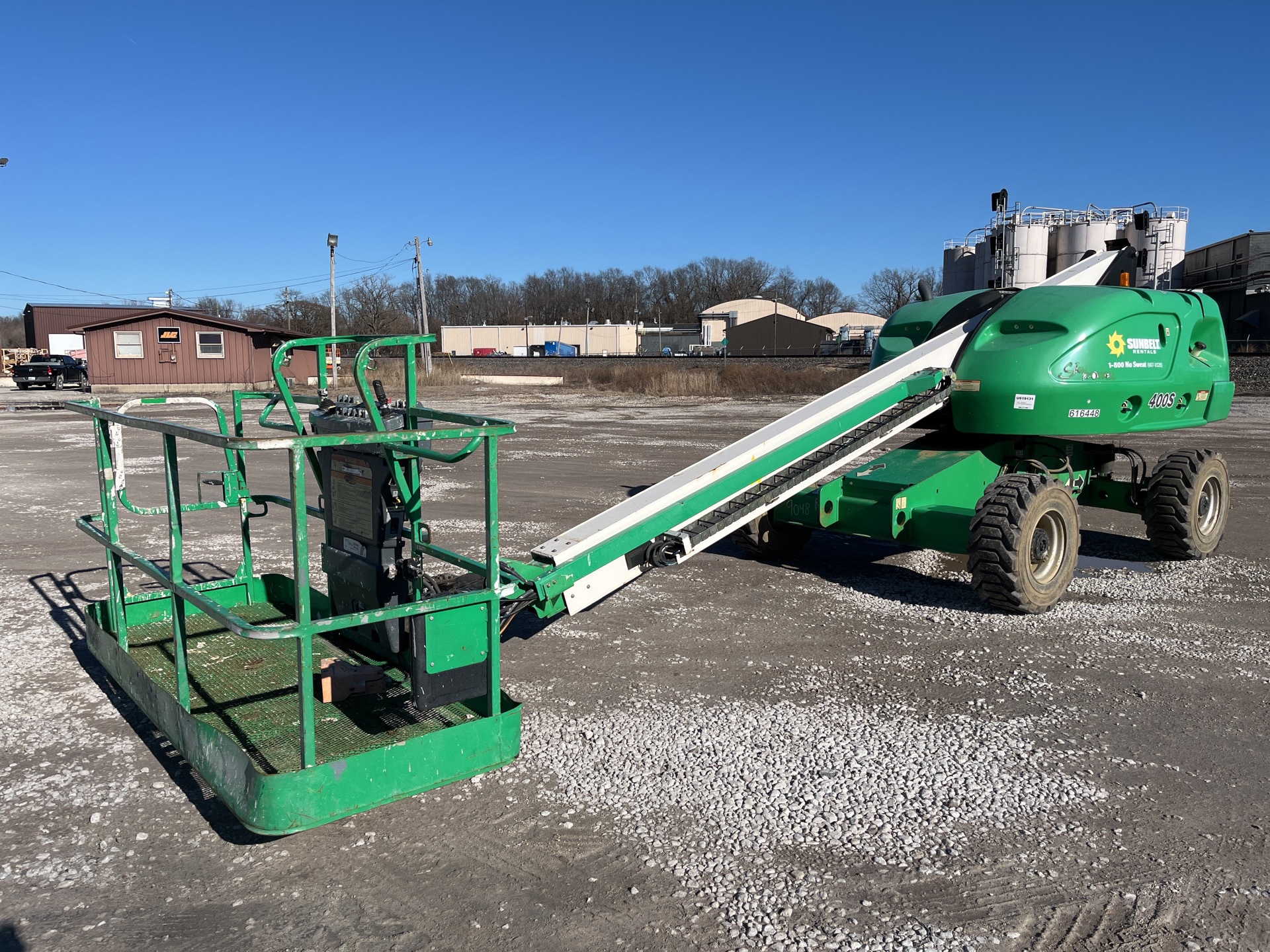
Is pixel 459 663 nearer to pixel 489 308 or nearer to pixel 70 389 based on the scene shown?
pixel 70 389

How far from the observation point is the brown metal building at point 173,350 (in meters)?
36.7

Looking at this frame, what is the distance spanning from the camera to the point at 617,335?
323ft

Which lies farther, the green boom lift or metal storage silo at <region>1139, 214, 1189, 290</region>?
metal storage silo at <region>1139, 214, 1189, 290</region>

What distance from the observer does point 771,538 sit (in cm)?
788

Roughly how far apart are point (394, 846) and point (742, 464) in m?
3.10

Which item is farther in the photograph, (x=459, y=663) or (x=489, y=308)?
(x=489, y=308)

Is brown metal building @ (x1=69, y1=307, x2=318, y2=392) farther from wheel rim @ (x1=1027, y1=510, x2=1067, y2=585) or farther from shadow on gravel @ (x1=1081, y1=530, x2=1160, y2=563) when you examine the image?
wheel rim @ (x1=1027, y1=510, x2=1067, y2=585)

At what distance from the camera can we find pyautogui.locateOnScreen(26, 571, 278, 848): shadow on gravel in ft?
11.9

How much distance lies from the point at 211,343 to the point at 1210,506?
1489 inches

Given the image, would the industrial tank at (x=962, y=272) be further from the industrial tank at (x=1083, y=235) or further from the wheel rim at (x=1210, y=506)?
the wheel rim at (x=1210, y=506)

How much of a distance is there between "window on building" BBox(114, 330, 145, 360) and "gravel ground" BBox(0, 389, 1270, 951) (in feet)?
113

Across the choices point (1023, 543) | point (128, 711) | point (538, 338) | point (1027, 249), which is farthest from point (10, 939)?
point (538, 338)

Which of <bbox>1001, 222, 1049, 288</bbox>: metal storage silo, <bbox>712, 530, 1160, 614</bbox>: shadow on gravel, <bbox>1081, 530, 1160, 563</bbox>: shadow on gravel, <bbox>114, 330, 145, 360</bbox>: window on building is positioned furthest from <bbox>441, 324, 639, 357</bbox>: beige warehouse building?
<bbox>712, 530, 1160, 614</bbox>: shadow on gravel

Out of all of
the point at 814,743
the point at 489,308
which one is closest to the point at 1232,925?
the point at 814,743
